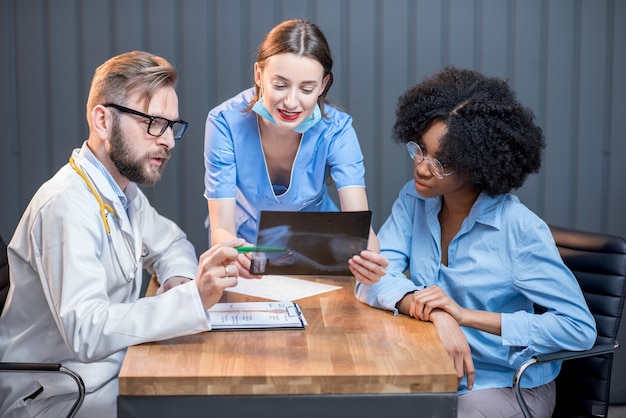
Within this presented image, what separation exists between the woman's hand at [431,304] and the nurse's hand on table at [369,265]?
0.38 feet

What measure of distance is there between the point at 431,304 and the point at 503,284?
263 millimetres

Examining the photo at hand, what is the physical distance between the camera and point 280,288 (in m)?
2.48

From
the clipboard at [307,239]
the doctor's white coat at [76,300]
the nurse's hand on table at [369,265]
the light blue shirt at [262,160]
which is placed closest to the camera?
the doctor's white coat at [76,300]

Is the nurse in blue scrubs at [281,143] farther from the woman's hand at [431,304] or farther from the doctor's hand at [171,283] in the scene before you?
the woman's hand at [431,304]

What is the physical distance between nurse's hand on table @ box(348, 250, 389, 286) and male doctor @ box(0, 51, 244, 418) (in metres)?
0.38

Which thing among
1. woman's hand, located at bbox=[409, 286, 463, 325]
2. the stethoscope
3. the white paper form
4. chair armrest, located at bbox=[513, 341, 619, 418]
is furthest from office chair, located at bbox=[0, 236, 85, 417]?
chair armrest, located at bbox=[513, 341, 619, 418]

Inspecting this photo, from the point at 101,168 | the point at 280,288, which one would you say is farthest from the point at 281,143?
the point at 101,168

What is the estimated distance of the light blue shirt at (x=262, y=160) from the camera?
2.77 metres

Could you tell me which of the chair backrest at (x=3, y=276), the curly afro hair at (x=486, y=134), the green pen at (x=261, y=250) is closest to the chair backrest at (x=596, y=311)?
the curly afro hair at (x=486, y=134)

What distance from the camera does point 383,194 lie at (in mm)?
3885

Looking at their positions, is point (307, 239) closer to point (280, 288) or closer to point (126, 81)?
point (280, 288)

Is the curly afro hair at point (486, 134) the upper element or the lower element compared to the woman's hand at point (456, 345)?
upper

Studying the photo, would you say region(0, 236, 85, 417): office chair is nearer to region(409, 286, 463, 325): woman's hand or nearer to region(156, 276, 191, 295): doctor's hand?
region(156, 276, 191, 295): doctor's hand

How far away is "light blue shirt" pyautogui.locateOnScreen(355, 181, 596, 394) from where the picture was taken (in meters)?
2.18
